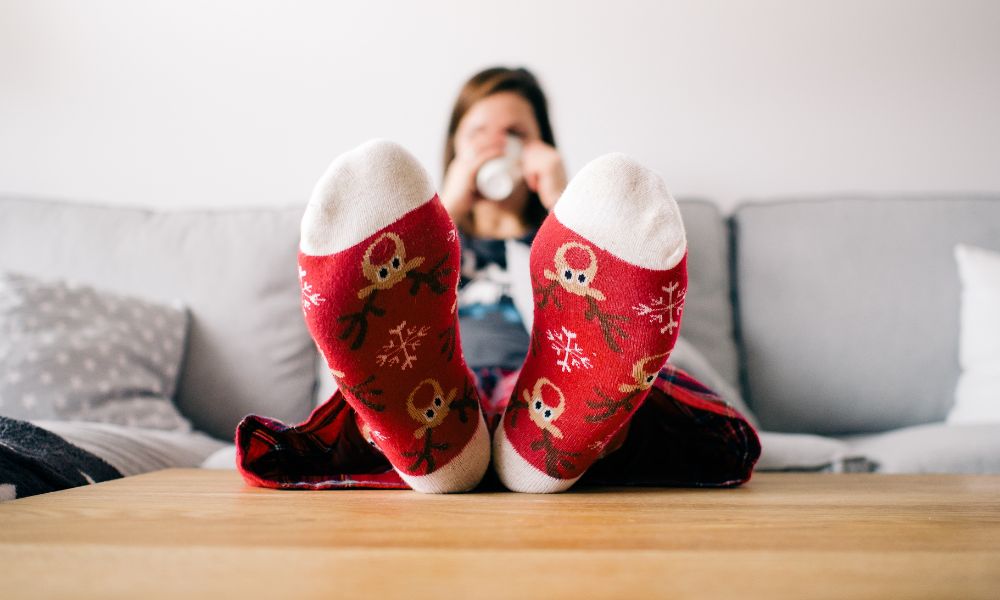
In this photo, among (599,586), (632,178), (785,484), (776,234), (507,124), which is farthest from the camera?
(776,234)

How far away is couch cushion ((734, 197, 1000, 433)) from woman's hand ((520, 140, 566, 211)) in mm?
426

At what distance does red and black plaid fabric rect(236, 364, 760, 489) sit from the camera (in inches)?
22.2

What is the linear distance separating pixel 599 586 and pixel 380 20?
1.33 metres

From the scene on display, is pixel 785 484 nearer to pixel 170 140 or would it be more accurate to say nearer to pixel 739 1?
pixel 739 1

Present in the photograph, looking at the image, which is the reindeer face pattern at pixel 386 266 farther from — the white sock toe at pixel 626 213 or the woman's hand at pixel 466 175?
the woman's hand at pixel 466 175

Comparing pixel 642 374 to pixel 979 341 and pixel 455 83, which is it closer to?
pixel 979 341

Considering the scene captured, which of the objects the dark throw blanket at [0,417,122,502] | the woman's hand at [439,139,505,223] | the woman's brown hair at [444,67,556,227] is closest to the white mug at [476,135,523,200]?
the woman's hand at [439,139,505,223]

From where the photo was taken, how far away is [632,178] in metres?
0.48

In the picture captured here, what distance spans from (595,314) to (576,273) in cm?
3

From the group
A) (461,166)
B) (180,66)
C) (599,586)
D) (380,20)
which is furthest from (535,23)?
(599,586)

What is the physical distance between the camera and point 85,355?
89 centimetres

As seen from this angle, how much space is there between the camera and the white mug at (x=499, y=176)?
0.95 meters

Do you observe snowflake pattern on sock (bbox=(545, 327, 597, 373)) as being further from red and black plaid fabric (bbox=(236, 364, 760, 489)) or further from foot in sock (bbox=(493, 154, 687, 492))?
A: red and black plaid fabric (bbox=(236, 364, 760, 489))

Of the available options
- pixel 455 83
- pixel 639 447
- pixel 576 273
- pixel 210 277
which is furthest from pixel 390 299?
pixel 455 83
